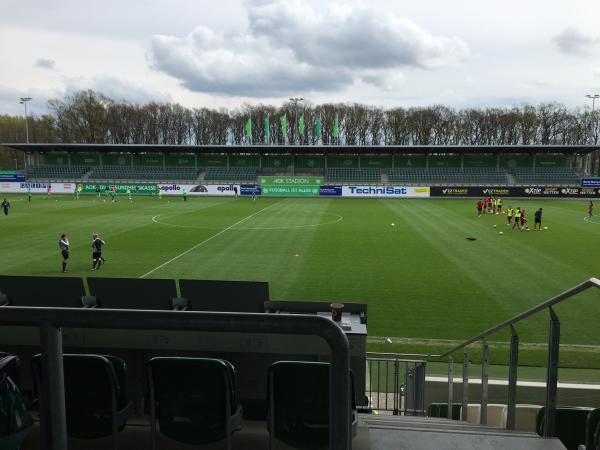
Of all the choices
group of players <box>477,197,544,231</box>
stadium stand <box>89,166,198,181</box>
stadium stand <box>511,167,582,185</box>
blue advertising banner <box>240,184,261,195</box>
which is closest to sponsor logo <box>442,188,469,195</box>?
stadium stand <box>511,167,582,185</box>

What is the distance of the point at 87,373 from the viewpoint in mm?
3576

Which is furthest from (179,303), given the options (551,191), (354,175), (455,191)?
(354,175)

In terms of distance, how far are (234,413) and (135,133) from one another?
116356 millimetres

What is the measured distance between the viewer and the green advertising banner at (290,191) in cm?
6388

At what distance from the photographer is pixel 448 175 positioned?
240ft

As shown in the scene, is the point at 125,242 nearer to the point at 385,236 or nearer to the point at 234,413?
the point at 385,236

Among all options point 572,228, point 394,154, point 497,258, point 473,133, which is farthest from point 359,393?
point 473,133

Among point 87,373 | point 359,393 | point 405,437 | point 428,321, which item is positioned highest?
point 87,373

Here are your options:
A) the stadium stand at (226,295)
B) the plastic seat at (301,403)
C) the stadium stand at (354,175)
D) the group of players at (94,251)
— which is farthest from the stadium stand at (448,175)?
the plastic seat at (301,403)

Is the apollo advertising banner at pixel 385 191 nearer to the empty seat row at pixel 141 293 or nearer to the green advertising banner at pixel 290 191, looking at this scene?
the green advertising banner at pixel 290 191

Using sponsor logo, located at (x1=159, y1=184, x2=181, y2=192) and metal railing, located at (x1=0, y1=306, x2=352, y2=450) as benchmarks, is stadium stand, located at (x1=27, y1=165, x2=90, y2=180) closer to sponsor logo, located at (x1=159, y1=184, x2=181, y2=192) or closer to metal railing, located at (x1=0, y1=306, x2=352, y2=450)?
sponsor logo, located at (x1=159, y1=184, x2=181, y2=192)

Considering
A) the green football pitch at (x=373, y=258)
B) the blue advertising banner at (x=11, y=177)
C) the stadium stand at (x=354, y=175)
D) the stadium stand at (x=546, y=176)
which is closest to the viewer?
the green football pitch at (x=373, y=258)

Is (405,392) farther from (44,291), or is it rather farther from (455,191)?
(455,191)

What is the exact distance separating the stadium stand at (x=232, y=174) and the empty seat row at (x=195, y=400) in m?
69.3
